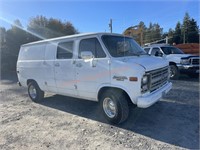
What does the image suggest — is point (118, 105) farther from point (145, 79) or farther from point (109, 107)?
point (145, 79)

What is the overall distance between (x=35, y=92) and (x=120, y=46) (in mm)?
3975

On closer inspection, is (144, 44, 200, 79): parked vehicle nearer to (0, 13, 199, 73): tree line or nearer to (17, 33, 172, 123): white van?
(17, 33, 172, 123): white van

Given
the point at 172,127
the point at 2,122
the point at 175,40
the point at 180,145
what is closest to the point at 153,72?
the point at 172,127

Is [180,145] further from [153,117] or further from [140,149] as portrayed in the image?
[153,117]

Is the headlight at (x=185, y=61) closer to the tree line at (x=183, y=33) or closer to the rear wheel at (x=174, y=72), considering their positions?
the rear wheel at (x=174, y=72)

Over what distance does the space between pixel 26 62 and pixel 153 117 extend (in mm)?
5074

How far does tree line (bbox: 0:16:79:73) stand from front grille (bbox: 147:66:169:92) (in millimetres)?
16438

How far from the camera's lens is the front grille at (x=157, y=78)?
4.44 meters

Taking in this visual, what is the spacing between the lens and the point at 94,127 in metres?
4.74

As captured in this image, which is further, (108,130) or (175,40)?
(175,40)

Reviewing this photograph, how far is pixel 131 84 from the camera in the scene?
13.8 ft

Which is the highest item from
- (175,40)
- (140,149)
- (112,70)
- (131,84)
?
(175,40)

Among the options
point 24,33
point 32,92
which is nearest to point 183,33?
point 24,33

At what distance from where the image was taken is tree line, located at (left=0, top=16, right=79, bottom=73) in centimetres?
1836
